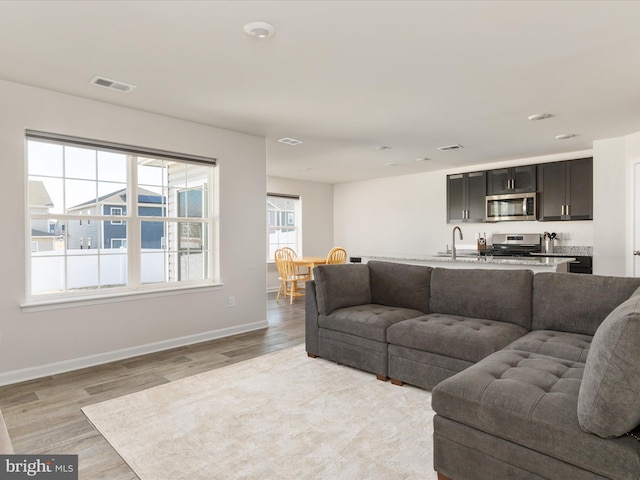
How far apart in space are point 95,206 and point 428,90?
10.7 ft

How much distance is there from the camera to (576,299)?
2730 millimetres

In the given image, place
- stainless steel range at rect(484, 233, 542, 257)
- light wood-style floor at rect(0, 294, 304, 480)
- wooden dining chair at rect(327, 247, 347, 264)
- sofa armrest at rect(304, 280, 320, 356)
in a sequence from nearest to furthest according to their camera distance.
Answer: light wood-style floor at rect(0, 294, 304, 480)
sofa armrest at rect(304, 280, 320, 356)
stainless steel range at rect(484, 233, 542, 257)
wooden dining chair at rect(327, 247, 347, 264)

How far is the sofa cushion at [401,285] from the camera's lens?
358 cm

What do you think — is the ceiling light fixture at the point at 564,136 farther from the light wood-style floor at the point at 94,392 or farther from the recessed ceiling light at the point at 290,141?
the light wood-style floor at the point at 94,392

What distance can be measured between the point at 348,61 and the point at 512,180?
4725 mm

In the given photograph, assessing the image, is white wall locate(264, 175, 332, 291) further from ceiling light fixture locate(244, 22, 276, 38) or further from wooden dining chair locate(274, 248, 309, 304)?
ceiling light fixture locate(244, 22, 276, 38)

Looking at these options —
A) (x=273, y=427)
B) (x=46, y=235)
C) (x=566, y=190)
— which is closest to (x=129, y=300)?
(x=46, y=235)

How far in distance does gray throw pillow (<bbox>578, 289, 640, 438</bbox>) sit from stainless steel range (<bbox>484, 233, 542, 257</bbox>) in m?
5.53

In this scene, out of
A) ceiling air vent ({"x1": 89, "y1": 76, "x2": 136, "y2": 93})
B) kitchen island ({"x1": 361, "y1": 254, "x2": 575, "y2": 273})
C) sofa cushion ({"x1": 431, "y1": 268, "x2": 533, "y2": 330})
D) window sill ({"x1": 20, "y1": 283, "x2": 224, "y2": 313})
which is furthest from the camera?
kitchen island ({"x1": 361, "y1": 254, "x2": 575, "y2": 273})

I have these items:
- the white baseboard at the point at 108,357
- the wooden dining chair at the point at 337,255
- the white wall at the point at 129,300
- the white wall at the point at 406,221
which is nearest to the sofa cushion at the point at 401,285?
the white wall at the point at 129,300

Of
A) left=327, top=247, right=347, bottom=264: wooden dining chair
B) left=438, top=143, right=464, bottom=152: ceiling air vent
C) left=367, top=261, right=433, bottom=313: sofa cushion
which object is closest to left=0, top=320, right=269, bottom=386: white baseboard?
left=367, top=261, right=433, bottom=313: sofa cushion

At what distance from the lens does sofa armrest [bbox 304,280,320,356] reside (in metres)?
3.64

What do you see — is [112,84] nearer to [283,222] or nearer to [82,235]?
[82,235]

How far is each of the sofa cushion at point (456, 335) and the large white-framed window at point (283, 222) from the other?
5524 mm
